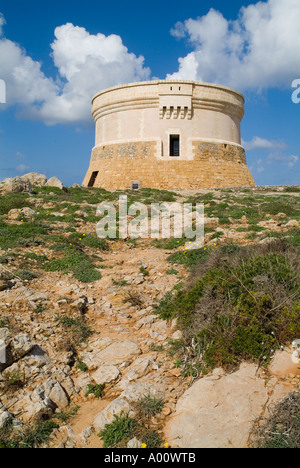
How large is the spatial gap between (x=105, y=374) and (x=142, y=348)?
70 centimetres

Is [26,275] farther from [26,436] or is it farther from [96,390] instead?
[26,436]

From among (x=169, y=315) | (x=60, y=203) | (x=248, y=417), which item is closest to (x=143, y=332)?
(x=169, y=315)

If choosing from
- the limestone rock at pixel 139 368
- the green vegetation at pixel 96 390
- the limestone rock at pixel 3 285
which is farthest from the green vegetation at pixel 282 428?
the limestone rock at pixel 3 285

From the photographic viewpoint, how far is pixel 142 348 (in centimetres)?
475

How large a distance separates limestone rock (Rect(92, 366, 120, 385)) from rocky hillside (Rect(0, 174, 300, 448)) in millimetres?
15

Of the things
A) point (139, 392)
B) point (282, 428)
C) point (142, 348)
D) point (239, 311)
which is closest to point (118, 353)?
point (142, 348)

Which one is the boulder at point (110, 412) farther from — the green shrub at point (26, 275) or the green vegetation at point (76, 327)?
the green shrub at point (26, 275)

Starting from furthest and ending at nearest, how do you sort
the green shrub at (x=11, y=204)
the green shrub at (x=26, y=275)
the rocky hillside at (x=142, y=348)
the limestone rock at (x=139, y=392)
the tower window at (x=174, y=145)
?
the tower window at (x=174, y=145)
the green shrub at (x=11, y=204)
the green shrub at (x=26, y=275)
the limestone rock at (x=139, y=392)
the rocky hillside at (x=142, y=348)

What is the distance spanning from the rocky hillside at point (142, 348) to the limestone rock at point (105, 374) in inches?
0.6

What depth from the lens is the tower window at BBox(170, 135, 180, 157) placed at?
70.0 ft

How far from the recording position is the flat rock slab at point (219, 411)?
3031 millimetres
